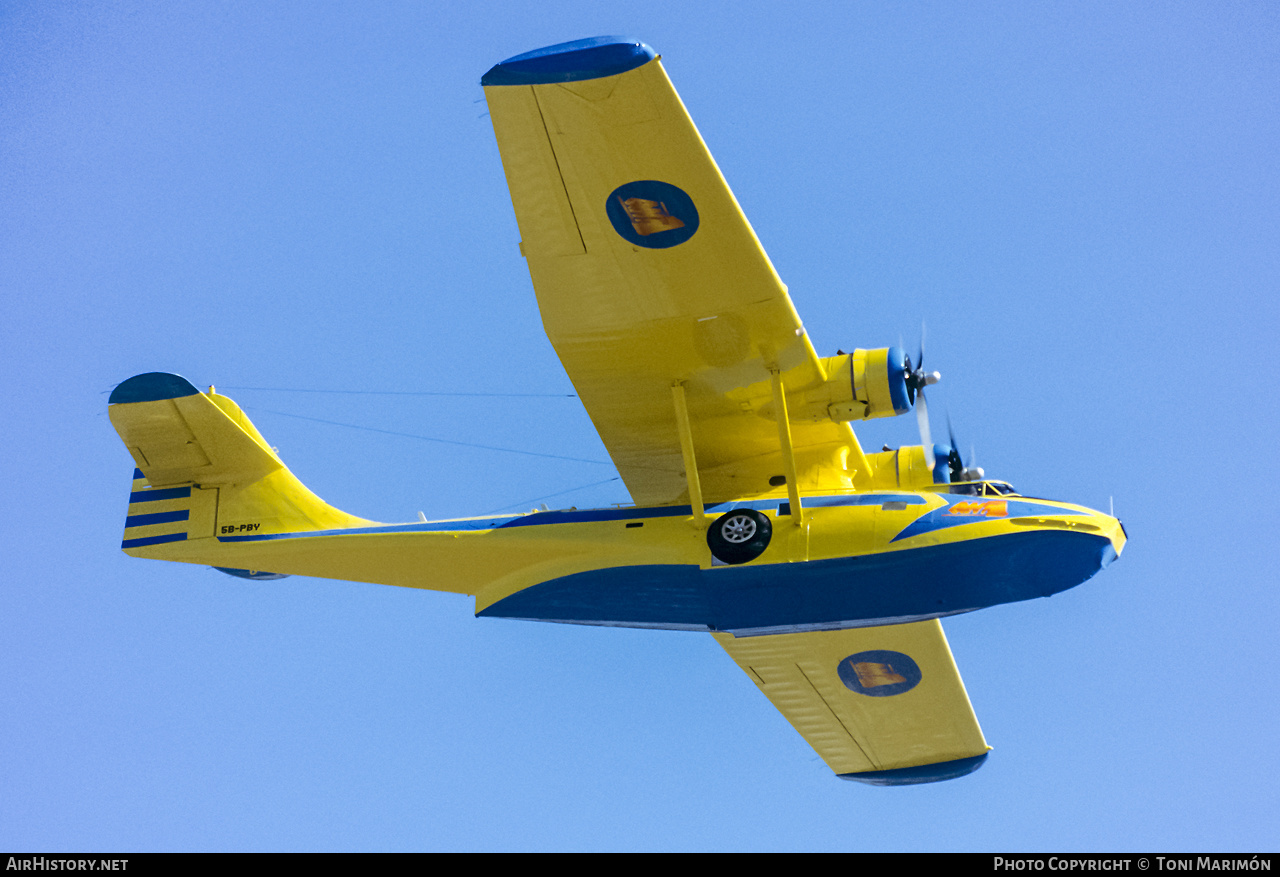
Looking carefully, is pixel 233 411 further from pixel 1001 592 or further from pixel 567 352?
pixel 1001 592

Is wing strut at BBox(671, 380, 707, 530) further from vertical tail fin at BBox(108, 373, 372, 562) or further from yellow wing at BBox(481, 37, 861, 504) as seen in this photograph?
vertical tail fin at BBox(108, 373, 372, 562)

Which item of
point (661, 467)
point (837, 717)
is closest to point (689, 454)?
point (661, 467)

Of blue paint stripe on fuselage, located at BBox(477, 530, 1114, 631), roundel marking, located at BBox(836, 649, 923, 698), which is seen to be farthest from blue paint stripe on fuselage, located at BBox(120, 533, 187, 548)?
roundel marking, located at BBox(836, 649, 923, 698)

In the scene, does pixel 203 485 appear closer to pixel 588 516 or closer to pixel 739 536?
pixel 588 516

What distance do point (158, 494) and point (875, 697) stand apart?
9.80 m

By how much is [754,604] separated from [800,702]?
515 cm

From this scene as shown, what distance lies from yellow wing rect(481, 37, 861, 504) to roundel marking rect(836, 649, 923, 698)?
137 inches

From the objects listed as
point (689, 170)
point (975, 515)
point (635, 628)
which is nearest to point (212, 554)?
point (635, 628)

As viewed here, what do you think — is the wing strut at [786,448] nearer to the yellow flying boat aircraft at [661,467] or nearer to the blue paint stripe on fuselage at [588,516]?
the yellow flying boat aircraft at [661,467]

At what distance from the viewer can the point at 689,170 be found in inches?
438

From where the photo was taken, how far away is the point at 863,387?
1343 centimetres
